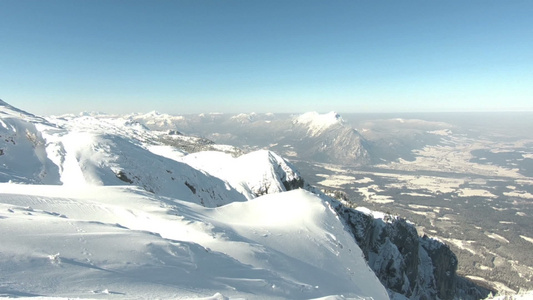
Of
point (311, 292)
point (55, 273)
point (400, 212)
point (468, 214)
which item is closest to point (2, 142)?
point (55, 273)

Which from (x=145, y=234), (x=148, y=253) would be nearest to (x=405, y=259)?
(x=145, y=234)

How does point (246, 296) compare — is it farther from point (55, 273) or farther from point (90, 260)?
point (55, 273)

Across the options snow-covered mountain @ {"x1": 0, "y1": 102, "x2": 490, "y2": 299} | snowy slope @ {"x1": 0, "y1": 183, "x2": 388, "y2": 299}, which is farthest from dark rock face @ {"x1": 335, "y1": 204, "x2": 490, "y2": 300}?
snowy slope @ {"x1": 0, "y1": 183, "x2": 388, "y2": 299}

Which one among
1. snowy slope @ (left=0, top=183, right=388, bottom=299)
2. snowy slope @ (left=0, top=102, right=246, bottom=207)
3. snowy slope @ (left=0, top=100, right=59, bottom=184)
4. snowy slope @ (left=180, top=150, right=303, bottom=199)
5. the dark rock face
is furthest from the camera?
snowy slope @ (left=180, top=150, right=303, bottom=199)

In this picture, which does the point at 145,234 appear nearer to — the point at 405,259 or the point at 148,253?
the point at 148,253

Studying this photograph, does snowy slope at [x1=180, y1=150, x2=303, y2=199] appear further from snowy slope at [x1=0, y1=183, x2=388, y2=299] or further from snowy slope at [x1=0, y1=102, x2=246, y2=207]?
snowy slope at [x1=0, y1=183, x2=388, y2=299]

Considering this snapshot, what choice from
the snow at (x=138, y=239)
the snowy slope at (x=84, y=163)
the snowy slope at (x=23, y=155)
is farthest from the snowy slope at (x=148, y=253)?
the snowy slope at (x=23, y=155)
